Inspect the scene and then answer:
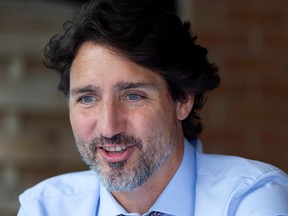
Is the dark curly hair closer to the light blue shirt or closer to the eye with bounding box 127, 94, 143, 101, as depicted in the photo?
the eye with bounding box 127, 94, 143, 101

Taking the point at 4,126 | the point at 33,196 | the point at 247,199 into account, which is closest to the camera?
the point at 247,199

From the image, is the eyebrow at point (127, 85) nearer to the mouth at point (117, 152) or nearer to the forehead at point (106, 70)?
the forehead at point (106, 70)

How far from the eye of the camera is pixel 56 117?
3.89 meters

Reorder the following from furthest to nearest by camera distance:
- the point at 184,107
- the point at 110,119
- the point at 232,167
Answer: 1. the point at 184,107
2. the point at 232,167
3. the point at 110,119

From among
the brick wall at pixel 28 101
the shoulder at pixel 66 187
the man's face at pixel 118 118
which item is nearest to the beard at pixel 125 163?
the man's face at pixel 118 118

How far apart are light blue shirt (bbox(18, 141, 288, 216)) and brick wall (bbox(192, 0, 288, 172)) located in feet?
4.53

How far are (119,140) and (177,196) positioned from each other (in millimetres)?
266

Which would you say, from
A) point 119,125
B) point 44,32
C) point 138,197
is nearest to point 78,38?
point 119,125

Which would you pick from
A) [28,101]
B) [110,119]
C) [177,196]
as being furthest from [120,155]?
[28,101]

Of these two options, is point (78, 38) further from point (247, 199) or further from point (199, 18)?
point (199, 18)

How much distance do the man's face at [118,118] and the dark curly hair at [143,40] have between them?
0.04 m

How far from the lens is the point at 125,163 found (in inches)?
86.7

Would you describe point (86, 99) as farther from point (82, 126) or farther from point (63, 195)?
point (63, 195)

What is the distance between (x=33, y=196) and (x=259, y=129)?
5.78 feet
